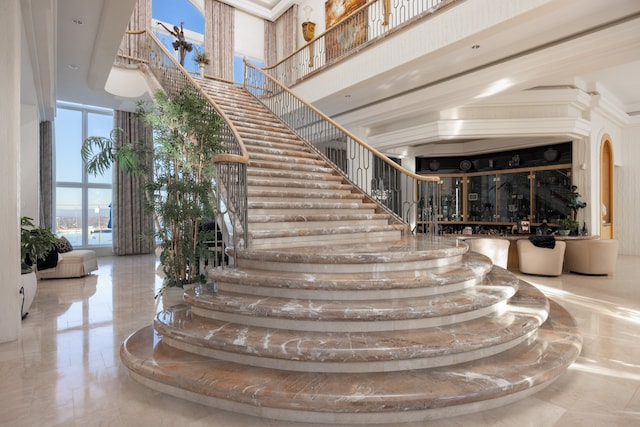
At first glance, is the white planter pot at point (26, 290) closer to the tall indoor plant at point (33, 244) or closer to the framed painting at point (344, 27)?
the tall indoor plant at point (33, 244)

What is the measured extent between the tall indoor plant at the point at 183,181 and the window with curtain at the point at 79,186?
744 centimetres

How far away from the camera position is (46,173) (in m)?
10.1

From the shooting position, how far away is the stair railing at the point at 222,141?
4.41m

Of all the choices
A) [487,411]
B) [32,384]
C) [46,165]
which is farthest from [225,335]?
[46,165]

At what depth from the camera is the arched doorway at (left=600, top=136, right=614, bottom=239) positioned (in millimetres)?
10078

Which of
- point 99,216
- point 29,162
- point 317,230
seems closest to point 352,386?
point 317,230

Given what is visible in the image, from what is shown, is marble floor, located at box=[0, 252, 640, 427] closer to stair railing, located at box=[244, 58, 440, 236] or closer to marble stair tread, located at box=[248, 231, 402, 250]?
marble stair tread, located at box=[248, 231, 402, 250]

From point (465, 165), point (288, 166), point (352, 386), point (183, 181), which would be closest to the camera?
point (352, 386)

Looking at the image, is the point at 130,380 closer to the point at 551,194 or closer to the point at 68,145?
the point at 551,194

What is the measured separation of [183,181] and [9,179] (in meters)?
1.71

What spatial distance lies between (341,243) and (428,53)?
12.0 feet

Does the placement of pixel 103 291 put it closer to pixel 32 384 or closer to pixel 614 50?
pixel 32 384

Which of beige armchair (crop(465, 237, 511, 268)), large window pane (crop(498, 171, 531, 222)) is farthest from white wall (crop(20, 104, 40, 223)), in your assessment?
large window pane (crop(498, 171, 531, 222))

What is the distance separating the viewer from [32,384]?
295 centimetres
